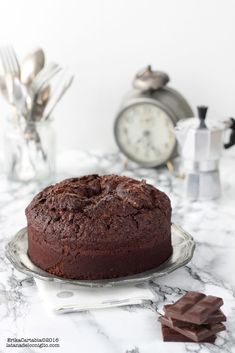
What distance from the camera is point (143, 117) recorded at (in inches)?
93.5

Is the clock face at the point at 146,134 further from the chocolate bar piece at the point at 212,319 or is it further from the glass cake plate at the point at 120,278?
the chocolate bar piece at the point at 212,319

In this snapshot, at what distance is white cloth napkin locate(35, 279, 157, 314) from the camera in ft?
4.94

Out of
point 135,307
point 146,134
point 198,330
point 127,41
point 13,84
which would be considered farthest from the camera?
point 127,41

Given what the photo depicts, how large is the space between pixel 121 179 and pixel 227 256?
305 millimetres

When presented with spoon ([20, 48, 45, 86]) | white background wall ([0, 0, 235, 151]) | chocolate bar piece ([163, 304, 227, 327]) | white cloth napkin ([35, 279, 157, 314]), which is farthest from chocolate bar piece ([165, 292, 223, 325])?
white background wall ([0, 0, 235, 151])

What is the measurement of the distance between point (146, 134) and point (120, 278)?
0.89 metres

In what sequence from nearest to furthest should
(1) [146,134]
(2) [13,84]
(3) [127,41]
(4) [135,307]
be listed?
(4) [135,307]
(2) [13,84]
(1) [146,134]
(3) [127,41]

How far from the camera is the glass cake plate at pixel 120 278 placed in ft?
5.11

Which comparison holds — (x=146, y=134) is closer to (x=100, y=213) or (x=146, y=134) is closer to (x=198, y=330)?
(x=100, y=213)

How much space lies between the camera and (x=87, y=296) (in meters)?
1.54

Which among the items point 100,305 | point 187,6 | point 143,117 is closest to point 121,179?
point 100,305

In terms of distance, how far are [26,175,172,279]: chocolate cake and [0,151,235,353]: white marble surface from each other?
73mm

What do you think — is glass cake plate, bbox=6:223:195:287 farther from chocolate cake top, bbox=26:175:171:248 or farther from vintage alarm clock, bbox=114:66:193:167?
vintage alarm clock, bbox=114:66:193:167

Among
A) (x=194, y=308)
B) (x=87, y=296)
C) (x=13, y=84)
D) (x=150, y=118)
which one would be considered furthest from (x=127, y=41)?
(x=194, y=308)
